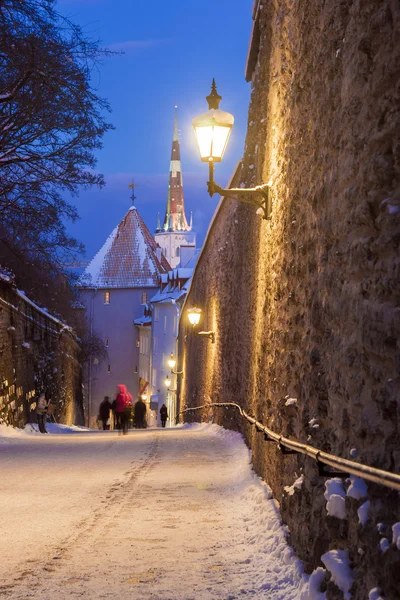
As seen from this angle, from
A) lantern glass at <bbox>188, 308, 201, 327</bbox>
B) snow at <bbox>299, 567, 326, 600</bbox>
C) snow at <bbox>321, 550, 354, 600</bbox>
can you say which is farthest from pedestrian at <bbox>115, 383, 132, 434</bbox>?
snow at <bbox>321, 550, 354, 600</bbox>

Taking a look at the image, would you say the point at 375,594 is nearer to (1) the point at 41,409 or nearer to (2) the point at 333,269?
(2) the point at 333,269

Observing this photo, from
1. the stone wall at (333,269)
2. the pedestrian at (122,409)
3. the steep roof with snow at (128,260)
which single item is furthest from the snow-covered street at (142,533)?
the steep roof with snow at (128,260)

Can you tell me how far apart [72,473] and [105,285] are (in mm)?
56660

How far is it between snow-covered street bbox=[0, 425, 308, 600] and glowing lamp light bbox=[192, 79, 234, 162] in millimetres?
3511

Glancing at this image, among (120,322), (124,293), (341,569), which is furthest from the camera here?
(124,293)

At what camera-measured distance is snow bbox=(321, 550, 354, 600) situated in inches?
140

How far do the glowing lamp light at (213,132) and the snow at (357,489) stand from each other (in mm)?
6021

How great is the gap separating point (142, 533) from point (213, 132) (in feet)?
15.0

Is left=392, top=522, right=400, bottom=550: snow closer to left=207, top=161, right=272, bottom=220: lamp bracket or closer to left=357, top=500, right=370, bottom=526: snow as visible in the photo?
left=357, top=500, right=370, bottom=526: snow

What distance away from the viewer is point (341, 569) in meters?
3.66

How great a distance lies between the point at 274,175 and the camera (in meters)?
7.66

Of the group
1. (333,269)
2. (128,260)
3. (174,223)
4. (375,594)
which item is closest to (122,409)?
(333,269)

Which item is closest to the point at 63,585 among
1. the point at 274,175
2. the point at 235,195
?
the point at 274,175

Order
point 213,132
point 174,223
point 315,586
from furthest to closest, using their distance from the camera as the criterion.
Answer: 1. point 174,223
2. point 213,132
3. point 315,586
